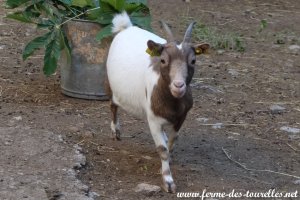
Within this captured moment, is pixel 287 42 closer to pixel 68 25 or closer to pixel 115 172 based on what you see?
pixel 68 25

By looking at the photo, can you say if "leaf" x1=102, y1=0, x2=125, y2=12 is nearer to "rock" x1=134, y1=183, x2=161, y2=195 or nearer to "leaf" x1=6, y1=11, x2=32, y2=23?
"leaf" x1=6, y1=11, x2=32, y2=23

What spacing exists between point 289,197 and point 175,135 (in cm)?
81

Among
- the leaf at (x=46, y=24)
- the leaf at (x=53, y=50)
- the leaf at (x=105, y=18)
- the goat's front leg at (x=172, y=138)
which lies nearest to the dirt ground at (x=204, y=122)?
the goat's front leg at (x=172, y=138)

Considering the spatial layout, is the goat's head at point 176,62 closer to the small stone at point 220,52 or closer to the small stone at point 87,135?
the small stone at point 87,135

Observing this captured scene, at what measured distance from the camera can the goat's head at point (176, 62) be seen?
3906 mm

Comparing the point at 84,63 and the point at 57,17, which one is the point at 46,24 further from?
the point at 84,63

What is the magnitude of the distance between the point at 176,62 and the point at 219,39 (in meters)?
4.04

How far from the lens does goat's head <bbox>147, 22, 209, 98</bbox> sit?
3906 millimetres

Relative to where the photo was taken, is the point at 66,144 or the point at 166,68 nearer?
the point at 166,68

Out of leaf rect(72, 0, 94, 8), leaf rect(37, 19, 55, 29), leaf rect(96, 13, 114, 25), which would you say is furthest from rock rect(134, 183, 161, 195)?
leaf rect(72, 0, 94, 8)

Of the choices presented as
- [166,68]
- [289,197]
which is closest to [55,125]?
[166,68]

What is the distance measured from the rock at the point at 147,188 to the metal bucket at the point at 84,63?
1805 mm

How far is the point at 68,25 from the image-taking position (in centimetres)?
579

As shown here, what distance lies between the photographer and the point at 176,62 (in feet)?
13.0
